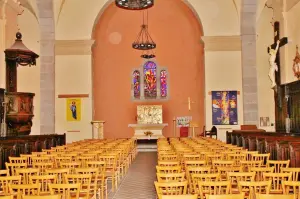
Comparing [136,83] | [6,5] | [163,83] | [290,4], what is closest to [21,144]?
[6,5]

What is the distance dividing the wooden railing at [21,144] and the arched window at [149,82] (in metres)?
8.27

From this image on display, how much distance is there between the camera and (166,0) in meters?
23.4

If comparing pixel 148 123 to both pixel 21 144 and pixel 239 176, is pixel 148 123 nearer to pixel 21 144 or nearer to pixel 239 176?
pixel 21 144

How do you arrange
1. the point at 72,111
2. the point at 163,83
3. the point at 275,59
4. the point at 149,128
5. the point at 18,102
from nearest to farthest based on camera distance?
the point at 18,102, the point at 275,59, the point at 72,111, the point at 149,128, the point at 163,83

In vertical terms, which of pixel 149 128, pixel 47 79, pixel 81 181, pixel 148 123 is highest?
pixel 47 79

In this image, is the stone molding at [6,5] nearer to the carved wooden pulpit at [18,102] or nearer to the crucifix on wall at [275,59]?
the carved wooden pulpit at [18,102]

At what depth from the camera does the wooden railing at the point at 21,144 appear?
33.6 feet

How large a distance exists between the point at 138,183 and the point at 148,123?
12.3 m

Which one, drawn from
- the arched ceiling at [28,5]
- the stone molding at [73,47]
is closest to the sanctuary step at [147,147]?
the stone molding at [73,47]

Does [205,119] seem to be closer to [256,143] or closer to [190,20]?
[190,20]

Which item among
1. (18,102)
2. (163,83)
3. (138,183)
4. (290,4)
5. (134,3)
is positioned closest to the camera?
(138,183)

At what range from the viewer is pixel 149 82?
77.7 ft

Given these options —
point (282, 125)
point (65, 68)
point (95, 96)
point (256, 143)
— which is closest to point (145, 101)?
point (95, 96)

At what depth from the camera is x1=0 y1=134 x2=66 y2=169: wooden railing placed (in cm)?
1025
